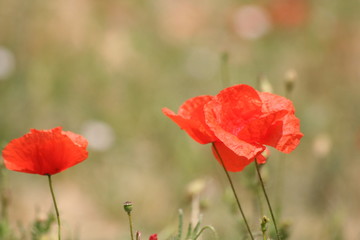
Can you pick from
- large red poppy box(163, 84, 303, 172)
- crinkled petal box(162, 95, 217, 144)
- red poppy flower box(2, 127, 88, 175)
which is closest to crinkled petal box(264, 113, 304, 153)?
large red poppy box(163, 84, 303, 172)

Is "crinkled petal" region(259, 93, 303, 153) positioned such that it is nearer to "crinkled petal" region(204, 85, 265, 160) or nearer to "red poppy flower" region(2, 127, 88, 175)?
"crinkled petal" region(204, 85, 265, 160)

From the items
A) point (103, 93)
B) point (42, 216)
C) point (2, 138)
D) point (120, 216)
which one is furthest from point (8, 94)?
point (42, 216)

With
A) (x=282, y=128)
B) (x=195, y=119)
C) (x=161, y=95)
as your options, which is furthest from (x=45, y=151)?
(x=161, y=95)

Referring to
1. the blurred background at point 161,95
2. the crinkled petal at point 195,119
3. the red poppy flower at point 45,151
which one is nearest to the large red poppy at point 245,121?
the crinkled petal at point 195,119

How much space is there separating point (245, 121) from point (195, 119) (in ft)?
0.33

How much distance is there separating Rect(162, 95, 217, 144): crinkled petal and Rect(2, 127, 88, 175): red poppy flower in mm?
191

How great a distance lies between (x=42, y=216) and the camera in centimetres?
159

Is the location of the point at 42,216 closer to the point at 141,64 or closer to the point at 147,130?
the point at 147,130

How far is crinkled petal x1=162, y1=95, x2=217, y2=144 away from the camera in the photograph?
4.33 ft

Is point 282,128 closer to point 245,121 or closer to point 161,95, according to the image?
point 245,121

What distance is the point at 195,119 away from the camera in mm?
1349

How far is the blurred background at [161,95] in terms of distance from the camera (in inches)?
132

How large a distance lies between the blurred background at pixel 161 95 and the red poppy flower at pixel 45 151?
1116 mm

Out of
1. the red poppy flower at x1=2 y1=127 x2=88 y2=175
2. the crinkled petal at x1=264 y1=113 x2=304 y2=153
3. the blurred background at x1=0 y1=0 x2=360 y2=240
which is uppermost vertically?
the blurred background at x1=0 y1=0 x2=360 y2=240
